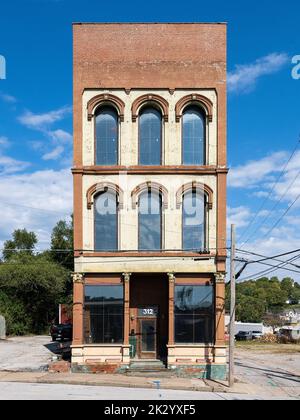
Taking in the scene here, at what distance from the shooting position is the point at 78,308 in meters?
26.0

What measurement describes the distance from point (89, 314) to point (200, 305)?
530cm

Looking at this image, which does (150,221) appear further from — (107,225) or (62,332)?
(62,332)

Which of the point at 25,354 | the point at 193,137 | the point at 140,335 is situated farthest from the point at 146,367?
the point at 25,354

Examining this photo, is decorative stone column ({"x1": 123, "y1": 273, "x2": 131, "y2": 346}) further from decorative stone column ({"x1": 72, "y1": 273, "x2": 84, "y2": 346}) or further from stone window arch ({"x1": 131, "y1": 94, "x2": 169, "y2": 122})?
stone window arch ({"x1": 131, "y1": 94, "x2": 169, "y2": 122})

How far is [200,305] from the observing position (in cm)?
2616

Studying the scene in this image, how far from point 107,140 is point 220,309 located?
32.3ft

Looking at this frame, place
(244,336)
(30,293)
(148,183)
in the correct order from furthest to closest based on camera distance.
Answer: (244,336) < (30,293) < (148,183)

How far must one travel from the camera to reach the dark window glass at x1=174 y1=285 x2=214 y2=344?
1023 inches

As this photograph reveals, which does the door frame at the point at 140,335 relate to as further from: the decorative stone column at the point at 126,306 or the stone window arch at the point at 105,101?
the stone window arch at the point at 105,101

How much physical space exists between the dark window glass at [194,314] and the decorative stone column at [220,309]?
1.04ft

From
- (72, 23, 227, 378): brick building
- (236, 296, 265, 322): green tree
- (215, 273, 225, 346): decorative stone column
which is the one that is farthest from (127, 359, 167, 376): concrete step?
(236, 296, 265, 322): green tree

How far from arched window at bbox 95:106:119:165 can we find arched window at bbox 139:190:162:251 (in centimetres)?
238

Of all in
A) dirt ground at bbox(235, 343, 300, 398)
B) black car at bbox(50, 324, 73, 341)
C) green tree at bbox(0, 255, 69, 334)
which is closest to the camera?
dirt ground at bbox(235, 343, 300, 398)
